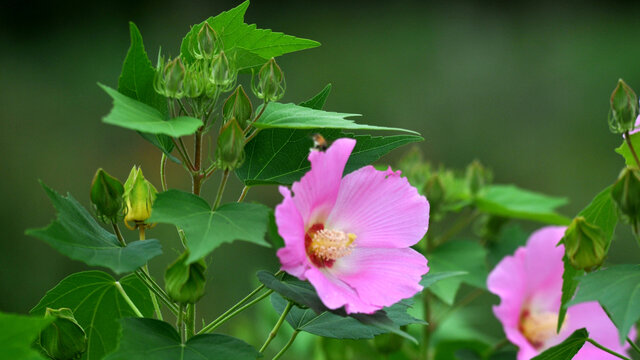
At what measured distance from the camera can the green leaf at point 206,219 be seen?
0.57 m

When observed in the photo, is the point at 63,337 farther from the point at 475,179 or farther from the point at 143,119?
the point at 475,179

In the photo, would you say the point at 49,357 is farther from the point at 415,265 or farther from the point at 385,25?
the point at 385,25

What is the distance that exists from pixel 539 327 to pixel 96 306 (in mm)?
649

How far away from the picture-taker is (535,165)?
3184 millimetres

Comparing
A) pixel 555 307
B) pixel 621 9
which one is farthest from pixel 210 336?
pixel 621 9

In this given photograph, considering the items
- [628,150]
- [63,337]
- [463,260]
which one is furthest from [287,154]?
[463,260]

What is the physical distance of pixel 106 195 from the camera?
678mm

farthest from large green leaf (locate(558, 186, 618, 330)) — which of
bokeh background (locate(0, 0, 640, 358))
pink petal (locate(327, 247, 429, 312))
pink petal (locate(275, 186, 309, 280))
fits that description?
bokeh background (locate(0, 0, 640, 358))

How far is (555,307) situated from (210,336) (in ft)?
2.03

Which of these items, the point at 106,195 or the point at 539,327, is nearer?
the point at 106,195

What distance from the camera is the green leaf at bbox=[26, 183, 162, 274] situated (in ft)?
1.94

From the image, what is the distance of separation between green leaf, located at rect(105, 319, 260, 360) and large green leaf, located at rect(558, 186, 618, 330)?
0.34 meters

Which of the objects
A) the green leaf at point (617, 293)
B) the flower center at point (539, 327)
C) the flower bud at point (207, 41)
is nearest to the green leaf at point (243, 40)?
the flower bud at point (207, 41)

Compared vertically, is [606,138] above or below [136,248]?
below
